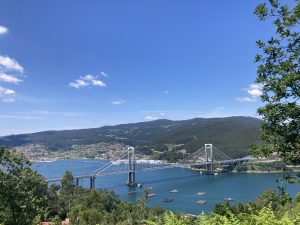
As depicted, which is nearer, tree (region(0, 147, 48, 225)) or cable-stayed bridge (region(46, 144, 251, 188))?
tree (region(0, 147, 48, 225))

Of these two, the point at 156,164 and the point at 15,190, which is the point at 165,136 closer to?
the point at 156,164

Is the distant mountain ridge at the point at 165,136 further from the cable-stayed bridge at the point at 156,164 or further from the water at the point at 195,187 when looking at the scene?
the water at the point at 195,187

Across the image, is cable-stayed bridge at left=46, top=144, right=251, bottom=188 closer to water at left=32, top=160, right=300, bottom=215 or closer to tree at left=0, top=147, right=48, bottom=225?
water at left=32, top=160, right=300, bottom=215

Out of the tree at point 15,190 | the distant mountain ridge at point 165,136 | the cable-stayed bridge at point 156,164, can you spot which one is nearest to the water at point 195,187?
the cable-stayed bridge at point 156,164

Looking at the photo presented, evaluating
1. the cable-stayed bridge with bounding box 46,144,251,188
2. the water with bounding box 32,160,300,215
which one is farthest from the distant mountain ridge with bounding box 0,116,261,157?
the water with bounding box 32,160,300,215

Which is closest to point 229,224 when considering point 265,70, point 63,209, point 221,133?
point 265,70

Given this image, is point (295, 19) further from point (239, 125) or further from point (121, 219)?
point (239, 125)
